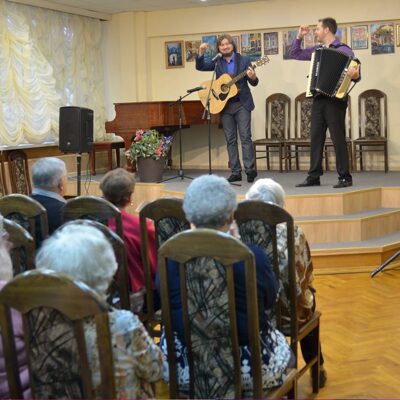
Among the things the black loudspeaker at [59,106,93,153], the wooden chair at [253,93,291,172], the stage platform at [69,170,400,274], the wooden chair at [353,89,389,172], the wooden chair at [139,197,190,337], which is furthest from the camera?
the wooden chair at [253,93,291,172]

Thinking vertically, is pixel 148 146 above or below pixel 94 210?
above

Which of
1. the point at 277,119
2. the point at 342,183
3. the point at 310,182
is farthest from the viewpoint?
the point at 277,119

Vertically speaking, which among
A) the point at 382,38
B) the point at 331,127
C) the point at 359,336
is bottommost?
the point at 359,336

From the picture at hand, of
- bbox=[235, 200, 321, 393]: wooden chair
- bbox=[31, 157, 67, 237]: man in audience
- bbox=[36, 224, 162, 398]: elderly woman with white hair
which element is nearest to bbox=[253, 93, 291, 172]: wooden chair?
bbox=[31, 157, 67, 237]: man in audience

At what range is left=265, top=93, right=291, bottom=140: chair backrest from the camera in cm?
896

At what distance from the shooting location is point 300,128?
887 cm

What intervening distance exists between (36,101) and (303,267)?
6.36 meters

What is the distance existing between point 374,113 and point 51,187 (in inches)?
236

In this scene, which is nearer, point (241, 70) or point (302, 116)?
point (241, 70)

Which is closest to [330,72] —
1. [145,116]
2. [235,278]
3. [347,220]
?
[347,220]

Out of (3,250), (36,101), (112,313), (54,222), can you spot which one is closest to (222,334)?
(112,313)

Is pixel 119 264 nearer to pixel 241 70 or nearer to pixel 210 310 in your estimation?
pixel 210 310

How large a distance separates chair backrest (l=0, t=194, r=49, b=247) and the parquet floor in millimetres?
957

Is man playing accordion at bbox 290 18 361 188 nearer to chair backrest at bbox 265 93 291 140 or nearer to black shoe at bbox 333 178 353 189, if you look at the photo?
black shoe at bbox 333 178 353 189
